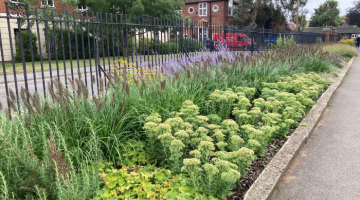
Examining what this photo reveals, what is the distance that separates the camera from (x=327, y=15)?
236 ft

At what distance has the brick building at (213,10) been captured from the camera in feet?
143

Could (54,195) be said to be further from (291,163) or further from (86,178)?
(291,163)

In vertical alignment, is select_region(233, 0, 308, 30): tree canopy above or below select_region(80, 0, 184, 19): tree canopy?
above

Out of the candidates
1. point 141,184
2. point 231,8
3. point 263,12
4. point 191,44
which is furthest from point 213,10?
point 141,184

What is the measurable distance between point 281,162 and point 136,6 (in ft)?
60.5

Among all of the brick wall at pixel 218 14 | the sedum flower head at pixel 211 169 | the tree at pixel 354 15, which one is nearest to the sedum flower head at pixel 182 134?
the sedum flower head at pixel 211 169

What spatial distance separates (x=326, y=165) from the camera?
3.64 meters

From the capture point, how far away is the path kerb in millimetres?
2744

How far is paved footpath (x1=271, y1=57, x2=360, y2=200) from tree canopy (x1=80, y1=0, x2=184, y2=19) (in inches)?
671

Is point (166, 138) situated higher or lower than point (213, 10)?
lower

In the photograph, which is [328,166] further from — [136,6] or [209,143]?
[136,6]

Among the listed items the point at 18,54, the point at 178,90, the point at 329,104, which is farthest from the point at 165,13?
the point at 178,90

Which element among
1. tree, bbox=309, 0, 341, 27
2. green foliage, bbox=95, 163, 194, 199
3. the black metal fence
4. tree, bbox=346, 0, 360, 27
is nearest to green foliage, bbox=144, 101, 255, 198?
green foliage, bbox=95, 163, 194, 199

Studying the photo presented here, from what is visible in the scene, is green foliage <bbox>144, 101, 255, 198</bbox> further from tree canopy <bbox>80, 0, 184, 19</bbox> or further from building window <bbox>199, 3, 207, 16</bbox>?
building window <bbox>199, 3, 207, 16</bbox>
